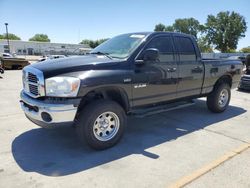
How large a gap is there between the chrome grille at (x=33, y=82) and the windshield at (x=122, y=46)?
4.75ft

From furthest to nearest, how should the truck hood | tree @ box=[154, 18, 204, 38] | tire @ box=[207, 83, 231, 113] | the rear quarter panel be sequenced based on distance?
tree @ box=[154, 18, 204, 38], tire @ box=[207, 83, 231, 113], the rear quarter panel, the truck hood

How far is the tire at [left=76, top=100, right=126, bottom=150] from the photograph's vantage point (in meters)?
3.93

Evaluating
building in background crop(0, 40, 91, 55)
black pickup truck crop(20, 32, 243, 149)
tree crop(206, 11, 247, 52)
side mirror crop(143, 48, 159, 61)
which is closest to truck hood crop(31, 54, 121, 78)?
A: black pickup truck crop(20, 32, 243, 149)

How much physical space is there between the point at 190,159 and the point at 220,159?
47 cm

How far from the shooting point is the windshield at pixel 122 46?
4.67 meters

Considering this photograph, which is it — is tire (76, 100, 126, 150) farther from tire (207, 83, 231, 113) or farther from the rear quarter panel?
tire (207, 83, 231, 113)

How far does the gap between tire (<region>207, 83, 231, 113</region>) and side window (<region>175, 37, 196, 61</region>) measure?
132 cm

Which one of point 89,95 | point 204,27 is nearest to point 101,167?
point 89,95

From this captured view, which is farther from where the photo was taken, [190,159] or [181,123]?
[181,123]

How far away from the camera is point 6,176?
11.0 ft

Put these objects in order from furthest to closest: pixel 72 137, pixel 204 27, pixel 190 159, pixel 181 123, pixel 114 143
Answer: pixel 204 27
pixel 181 123
pixel 72 137
pixel 114 143
pixel 190 159

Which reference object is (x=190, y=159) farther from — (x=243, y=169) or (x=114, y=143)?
(x=114, y=143)

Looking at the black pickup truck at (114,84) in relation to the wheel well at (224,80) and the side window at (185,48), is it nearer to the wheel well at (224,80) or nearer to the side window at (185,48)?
the side window at (185,48)

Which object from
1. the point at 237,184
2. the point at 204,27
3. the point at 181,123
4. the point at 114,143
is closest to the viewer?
the point at 237,184
